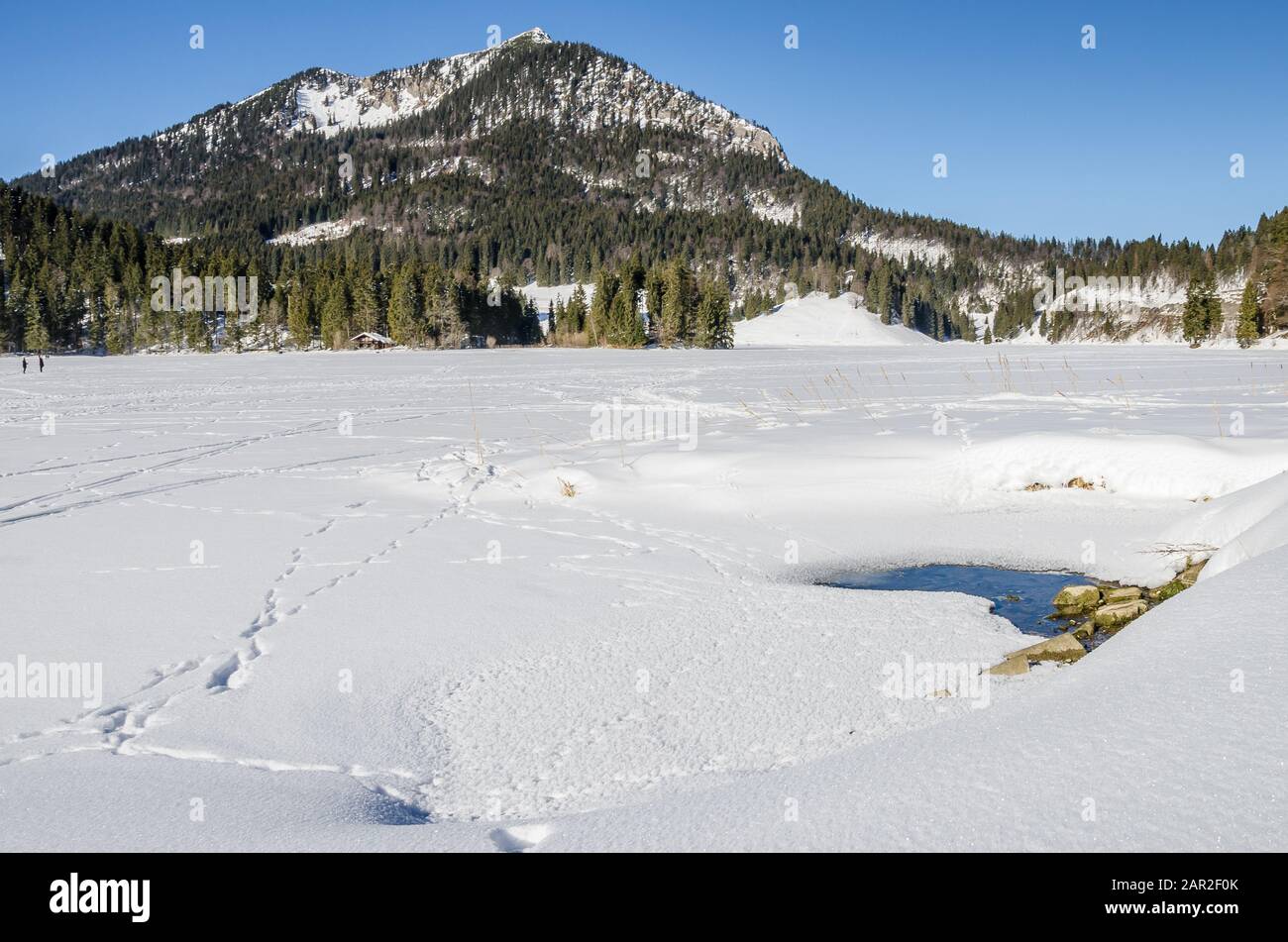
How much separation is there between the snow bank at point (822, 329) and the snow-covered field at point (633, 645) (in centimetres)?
7462

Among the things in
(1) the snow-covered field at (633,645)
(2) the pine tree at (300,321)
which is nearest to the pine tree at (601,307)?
(2) the pine tree at (300,321)

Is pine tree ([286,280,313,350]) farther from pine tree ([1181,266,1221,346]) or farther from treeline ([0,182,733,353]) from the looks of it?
pine tree ([1181,266,1221,346])

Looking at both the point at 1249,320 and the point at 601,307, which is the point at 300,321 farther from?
the point at 1249,320

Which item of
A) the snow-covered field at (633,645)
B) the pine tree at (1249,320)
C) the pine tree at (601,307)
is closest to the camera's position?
the snow-covered field at (633,645)

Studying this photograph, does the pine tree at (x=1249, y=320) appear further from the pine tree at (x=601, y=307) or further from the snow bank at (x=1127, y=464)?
the snow bank at (x=1127, y=464)

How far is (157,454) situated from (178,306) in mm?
81407

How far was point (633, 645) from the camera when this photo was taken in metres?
5.30

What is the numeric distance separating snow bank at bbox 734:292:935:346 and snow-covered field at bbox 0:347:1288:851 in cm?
7462

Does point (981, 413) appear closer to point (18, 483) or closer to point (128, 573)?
point (128, 573)

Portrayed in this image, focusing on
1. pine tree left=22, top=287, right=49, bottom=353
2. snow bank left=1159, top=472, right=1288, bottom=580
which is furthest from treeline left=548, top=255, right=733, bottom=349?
snow bank left=1159, top=472, right=1288, bottom=580

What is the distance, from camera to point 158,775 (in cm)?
335

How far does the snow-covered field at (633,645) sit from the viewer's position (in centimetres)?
245
